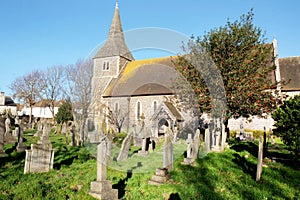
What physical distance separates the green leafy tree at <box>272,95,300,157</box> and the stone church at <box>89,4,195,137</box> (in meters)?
11.6

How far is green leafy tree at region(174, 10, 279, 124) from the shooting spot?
11523 mm

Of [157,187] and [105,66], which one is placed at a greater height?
[105,66]

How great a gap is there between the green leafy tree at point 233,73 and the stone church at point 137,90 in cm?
568

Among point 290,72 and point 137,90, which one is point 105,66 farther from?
point 290,72

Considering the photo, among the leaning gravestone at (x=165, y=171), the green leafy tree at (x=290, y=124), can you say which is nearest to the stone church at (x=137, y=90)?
the green leafy tree at (x=290, y=124)

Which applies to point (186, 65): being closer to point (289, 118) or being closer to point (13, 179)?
point (289, 118)

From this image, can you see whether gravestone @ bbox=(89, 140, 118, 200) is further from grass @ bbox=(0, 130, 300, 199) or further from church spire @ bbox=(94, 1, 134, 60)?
church spire @ bbox=(94, 1, 134, 60)

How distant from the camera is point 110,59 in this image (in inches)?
1143

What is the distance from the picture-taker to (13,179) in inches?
218

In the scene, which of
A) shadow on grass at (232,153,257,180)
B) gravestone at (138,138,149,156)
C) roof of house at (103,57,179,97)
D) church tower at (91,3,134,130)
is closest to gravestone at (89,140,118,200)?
shadow on grass at (232,153,257,180)

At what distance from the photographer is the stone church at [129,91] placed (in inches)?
812

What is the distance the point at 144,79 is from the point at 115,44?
8.23m

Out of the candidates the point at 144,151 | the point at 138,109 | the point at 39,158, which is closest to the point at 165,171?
the point at 39,158

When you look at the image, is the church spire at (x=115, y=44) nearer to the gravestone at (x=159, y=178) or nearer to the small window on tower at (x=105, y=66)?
the small window on tower at (x=105, y=66)
